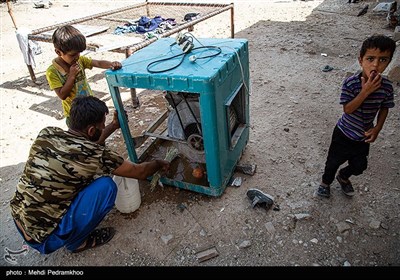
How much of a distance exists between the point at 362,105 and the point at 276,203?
3.46ft

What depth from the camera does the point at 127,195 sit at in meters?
2.49

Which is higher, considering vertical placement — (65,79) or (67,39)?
(67,39)

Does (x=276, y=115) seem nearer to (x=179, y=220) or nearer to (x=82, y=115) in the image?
(x=179, y=220)

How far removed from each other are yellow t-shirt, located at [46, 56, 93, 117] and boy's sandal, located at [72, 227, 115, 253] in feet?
3.91

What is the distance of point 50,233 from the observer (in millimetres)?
2039

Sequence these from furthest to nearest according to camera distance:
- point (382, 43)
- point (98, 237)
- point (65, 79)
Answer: point (65, 79) < point (98, 237) < point (382, 43)

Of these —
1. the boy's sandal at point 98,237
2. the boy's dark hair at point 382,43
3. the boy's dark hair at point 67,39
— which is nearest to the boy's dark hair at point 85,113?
the boy's dark hair at point 67,39

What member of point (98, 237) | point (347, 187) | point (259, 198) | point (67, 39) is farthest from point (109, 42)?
point (347, 187)

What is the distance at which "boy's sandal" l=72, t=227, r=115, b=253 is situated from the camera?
2.30m

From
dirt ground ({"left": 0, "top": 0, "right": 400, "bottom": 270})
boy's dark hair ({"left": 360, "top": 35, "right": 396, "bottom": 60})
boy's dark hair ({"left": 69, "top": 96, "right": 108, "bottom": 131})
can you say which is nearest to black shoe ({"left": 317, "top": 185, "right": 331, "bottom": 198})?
dirt ground ({"left": 0, "top": 0, "right": 400, "bottom": 270})

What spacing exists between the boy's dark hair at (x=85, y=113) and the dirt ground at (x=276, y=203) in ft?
3.22

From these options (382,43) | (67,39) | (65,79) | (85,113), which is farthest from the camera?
(65,79)

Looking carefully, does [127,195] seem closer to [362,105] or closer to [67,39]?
[67,39]

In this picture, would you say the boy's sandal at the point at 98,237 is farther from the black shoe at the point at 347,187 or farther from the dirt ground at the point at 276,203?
the black shoe at the point at 347,187
